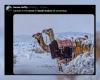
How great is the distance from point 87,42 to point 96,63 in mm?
152

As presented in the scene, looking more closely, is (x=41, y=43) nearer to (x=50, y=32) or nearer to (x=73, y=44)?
(x=50, y=32)

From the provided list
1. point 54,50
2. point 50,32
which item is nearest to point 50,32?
point 50,32

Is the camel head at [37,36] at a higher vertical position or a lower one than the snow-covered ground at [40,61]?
higher

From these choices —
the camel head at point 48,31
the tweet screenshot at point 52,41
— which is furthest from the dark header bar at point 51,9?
the camel head at point 48,31

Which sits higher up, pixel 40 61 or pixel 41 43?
pixel 41 43

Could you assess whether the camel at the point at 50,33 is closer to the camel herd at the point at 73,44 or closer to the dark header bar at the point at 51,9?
the camel herd at the point at 73,44

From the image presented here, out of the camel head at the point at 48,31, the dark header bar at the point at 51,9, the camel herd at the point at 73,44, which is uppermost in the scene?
the dark header bar at the point at 51,9

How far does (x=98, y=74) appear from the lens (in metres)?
0.99

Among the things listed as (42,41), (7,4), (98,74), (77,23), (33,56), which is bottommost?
(98,74)

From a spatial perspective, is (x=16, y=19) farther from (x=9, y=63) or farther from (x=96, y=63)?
(x=96, y=63)

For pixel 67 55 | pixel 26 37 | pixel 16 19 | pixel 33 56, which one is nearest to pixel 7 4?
pixel 16 19

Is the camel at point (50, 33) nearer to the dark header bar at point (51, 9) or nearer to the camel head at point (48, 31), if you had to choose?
the camel head at point (48, 31)

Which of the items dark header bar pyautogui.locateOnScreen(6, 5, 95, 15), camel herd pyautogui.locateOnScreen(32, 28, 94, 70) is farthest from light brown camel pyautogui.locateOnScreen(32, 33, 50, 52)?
dark header bar pyautogui.locateOnScreen(6, 5, 95, 15)

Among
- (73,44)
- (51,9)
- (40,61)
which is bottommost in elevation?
(40,61)
